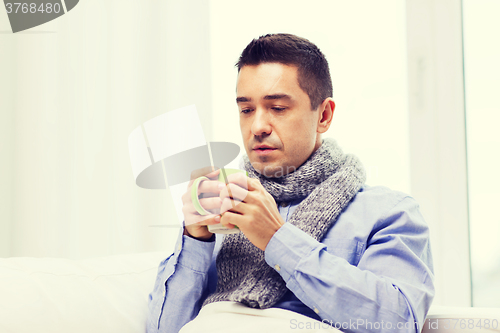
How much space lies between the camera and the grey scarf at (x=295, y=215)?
2.28ft

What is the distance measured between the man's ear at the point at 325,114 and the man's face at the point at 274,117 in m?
0.05

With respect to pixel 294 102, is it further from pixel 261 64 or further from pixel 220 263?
pixel 220 263

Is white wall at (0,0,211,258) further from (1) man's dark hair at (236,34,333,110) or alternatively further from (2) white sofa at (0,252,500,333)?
(1) man's dark hair at (236,34,333,110)

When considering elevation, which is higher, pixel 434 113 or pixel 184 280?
pixel 434 113

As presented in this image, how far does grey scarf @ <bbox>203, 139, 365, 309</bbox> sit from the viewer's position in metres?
0.70

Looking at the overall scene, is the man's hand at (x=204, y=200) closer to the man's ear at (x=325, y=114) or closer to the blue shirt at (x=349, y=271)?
the blue shirt at (x=349, y=271)

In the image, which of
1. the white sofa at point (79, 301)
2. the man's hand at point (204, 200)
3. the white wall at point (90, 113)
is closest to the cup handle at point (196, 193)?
the man's hand at point (204, 200)

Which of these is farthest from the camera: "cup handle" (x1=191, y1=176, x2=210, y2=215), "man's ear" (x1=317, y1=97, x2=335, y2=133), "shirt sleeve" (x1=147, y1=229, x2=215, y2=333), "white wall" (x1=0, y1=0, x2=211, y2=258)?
"white wall" (x1=0, y1=0, x2=211, y2=258)

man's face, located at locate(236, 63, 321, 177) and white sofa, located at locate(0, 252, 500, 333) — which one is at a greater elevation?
man's face, located at locate(236, 63, 321, 177)

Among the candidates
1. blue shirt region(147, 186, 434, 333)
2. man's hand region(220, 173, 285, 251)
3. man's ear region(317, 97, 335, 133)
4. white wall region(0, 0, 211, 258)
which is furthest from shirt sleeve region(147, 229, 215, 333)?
white wall region(0, 0, 211, 258)

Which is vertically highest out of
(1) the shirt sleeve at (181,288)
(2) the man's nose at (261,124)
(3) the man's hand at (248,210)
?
(2) the man's nose at (261,124)

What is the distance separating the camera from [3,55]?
1.38 meters

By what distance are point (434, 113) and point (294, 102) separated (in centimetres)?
96

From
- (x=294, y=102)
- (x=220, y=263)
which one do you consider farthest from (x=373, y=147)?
(x=220, y=263)
